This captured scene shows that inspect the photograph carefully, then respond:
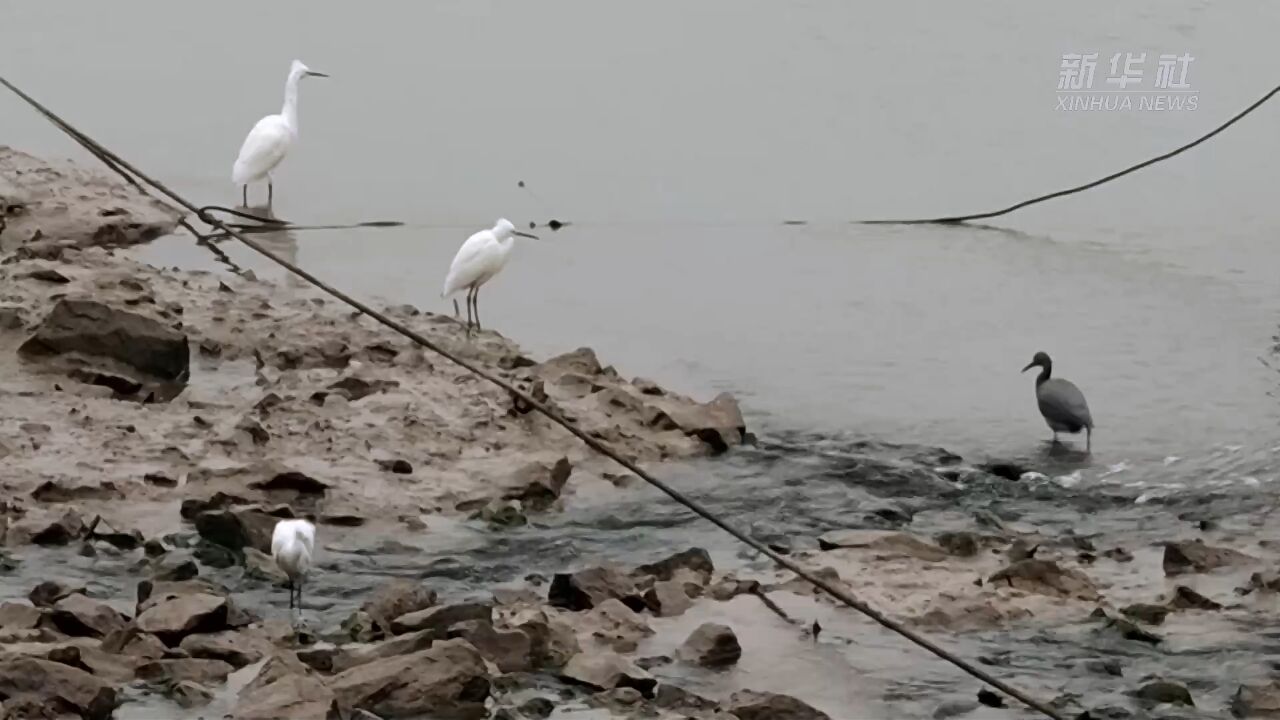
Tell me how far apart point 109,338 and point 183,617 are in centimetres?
280

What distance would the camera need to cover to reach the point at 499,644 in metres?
5.27

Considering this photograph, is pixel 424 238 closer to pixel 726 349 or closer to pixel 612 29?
pixel 726 349

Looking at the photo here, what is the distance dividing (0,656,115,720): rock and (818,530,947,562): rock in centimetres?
287

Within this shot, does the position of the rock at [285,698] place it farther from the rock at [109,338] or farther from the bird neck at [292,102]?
the bird neck at [292,102]

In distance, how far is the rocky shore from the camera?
16.8ft

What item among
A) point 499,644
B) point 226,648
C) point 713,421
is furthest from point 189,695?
point 713,421

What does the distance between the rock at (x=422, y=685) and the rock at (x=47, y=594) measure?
105 centimetres

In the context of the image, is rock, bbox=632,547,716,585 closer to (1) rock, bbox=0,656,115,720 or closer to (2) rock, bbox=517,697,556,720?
(2) rock, bbox=517,697,556,720

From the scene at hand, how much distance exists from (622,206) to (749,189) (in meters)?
1.05

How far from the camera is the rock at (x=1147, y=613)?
6.07 m

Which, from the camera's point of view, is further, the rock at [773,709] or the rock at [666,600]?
the rock at [666,600]

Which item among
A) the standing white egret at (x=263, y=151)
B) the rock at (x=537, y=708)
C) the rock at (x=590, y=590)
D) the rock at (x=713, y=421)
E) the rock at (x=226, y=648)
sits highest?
the standing white egret at (x=263, y=151)

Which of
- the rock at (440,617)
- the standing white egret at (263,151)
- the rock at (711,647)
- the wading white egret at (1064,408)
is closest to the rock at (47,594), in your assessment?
the rock at (440,617)

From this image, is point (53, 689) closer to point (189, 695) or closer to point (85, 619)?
point (189, 695)
